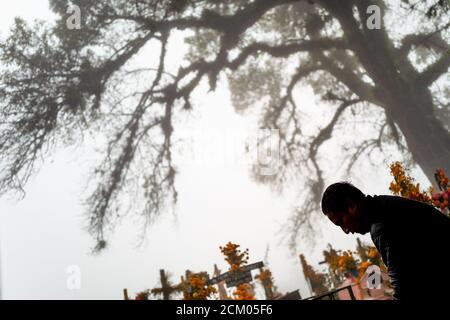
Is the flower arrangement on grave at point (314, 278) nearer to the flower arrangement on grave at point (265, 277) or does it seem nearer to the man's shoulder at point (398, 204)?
the flower arrangement on grave at point (265, 277)

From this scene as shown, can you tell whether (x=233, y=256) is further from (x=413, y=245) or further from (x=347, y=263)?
(x=347, y=263)

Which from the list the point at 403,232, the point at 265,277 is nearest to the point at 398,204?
the point at 403,232

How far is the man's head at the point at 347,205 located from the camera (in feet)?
5.21

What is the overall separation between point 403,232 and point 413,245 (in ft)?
0.22

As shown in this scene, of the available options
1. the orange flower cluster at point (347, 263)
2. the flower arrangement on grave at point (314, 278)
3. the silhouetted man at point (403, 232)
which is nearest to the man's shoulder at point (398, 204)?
the silhouetted man at point (403, 232)

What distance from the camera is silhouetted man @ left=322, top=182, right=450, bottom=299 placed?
1343 mm

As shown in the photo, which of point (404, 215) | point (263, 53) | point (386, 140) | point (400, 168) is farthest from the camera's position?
point (386, 140)

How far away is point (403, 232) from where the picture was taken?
4.74 ft

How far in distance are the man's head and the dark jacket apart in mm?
49

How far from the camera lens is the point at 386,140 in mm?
15125
